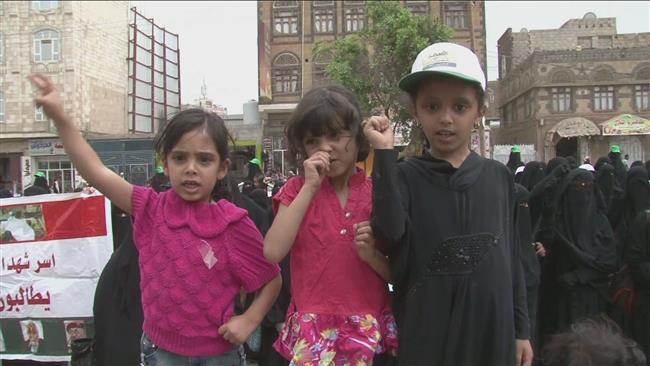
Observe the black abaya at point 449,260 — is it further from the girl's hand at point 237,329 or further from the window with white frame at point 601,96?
the window with white frame at point 601,96

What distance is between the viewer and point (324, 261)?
1.92 m

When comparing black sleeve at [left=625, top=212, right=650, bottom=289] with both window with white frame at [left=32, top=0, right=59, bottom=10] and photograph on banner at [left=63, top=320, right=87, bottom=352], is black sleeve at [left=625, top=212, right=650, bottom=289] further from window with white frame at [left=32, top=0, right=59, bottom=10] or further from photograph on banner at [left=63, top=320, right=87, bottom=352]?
window with white frame at [left=32, top=0, right=59, bottom=10]

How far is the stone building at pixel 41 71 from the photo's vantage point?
31.5 metres

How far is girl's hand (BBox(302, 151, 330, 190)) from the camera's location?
180cm

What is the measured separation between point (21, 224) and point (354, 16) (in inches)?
1385

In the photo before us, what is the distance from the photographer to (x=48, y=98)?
1.73 metres

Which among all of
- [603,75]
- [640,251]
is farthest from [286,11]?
[640,251]

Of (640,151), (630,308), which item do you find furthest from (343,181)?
(640,151)

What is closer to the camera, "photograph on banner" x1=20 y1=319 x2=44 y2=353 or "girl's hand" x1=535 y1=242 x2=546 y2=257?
"photograph on banner" x1=20 y1=319 x2=44 y2=353

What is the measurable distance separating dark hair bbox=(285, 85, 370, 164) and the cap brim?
186 mm

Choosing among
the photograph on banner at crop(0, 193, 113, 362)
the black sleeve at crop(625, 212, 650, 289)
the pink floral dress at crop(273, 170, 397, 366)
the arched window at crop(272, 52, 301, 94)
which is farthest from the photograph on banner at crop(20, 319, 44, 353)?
the arched window at crop(272, 52, 301, 94)

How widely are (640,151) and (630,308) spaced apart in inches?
1280

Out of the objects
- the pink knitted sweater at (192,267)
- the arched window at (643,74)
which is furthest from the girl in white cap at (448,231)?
the arched window at (643,74)

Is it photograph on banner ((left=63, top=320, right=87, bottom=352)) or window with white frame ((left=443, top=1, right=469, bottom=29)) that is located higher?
window with white frame ((left=443, top=1, right=469, bottom=29))
